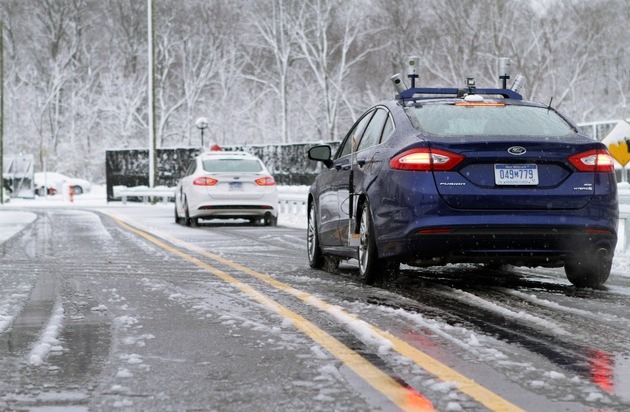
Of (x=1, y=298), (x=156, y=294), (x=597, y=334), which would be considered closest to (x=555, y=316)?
(x=597, y=334)

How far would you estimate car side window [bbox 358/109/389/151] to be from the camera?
9.06 metres

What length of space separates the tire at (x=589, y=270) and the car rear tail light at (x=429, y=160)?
1.20m

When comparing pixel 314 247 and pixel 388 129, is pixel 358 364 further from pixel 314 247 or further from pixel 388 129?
pixel 314 247

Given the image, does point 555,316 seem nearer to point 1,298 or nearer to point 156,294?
point 156,294

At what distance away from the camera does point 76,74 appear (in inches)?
2628

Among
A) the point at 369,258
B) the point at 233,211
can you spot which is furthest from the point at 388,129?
the point at 233,211

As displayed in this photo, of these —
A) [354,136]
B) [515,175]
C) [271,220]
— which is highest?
[354,136]

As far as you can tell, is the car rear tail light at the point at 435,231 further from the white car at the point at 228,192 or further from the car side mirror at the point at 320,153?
the white car at the point at 228,192

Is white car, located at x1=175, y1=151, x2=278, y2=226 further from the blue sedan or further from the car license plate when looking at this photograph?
the car license plate

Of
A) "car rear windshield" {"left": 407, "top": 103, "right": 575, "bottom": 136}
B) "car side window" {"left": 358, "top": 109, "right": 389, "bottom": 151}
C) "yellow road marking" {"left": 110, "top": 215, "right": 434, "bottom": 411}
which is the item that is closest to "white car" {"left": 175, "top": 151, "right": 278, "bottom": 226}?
"car side window" {"left": 358, "top": 109, "right": 389, "bottom": 151}

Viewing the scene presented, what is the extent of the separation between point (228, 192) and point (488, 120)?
12.7 m

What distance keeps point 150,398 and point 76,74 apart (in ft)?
211

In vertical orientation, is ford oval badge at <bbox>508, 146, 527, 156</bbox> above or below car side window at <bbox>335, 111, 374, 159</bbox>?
below

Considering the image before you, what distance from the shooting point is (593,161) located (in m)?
7.94
